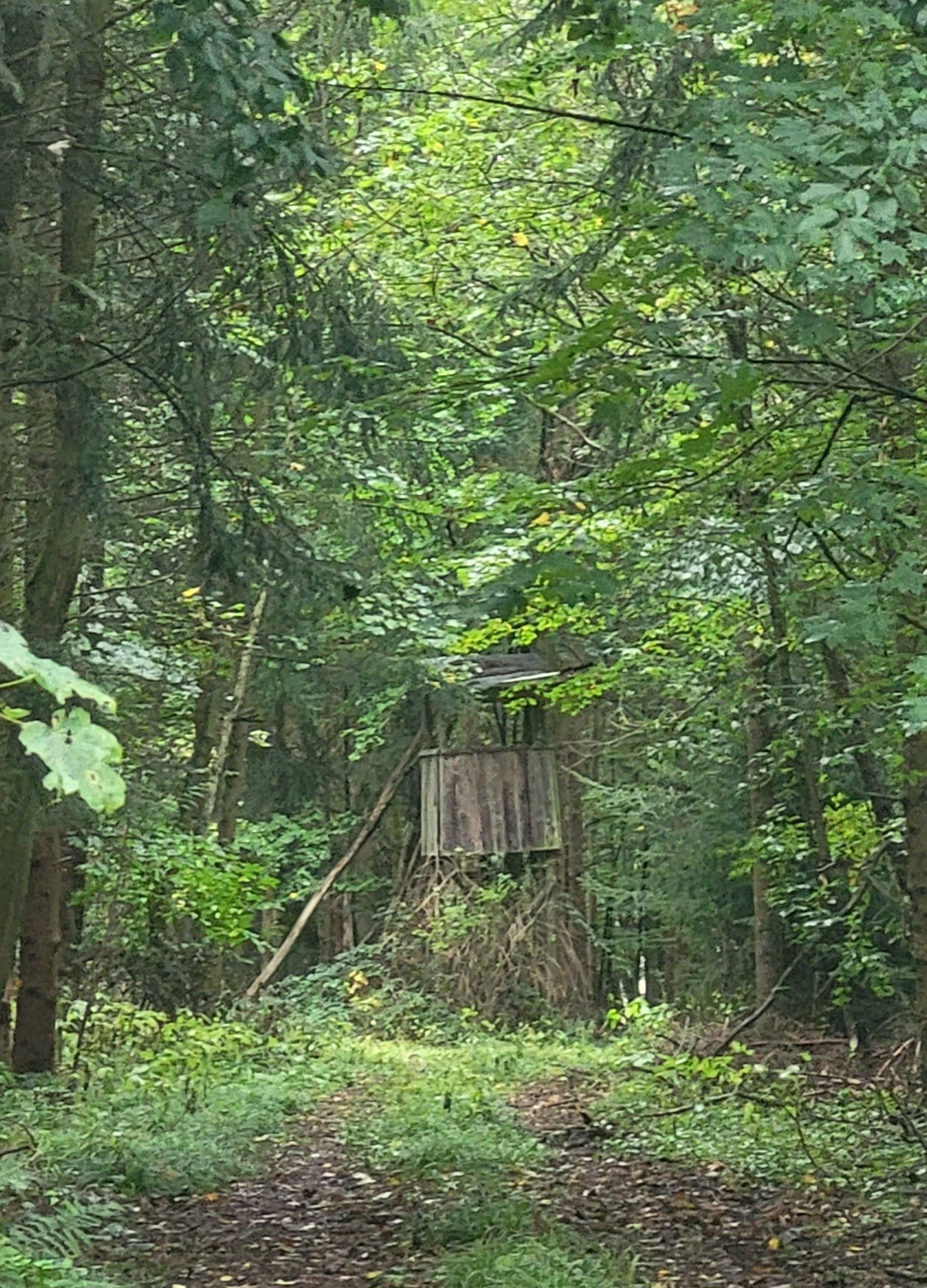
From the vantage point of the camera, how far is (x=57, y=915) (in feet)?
38.1

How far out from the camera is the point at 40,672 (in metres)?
1.97

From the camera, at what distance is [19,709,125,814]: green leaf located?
6.35 ft

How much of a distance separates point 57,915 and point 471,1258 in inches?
242

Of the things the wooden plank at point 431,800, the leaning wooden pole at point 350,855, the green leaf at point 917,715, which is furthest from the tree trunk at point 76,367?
the wooden plank at point 431,800

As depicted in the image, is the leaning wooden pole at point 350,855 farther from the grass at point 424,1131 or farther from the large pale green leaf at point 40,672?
the large pale green leaf at point 40,672

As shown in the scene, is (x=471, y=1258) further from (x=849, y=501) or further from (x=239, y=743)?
(x=239, y=743)

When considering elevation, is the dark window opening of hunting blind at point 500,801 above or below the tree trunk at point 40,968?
above

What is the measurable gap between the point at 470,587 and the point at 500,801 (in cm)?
793

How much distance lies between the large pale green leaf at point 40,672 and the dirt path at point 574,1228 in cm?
509

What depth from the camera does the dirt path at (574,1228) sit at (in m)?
6.58

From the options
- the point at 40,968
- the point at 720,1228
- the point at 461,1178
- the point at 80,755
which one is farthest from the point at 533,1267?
the point at 40,968

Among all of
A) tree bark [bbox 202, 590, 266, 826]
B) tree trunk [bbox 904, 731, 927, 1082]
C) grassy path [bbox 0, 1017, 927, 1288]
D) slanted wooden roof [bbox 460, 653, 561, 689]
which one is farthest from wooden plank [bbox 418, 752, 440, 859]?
tree trunk [bbox 904, 731, 927, 1082]

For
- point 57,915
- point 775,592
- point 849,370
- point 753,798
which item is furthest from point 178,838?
point 849,370

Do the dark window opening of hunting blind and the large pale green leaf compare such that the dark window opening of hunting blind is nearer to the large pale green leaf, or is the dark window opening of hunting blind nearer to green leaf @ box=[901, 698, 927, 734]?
green leaf @ box=[901, 698, 927, 734]
